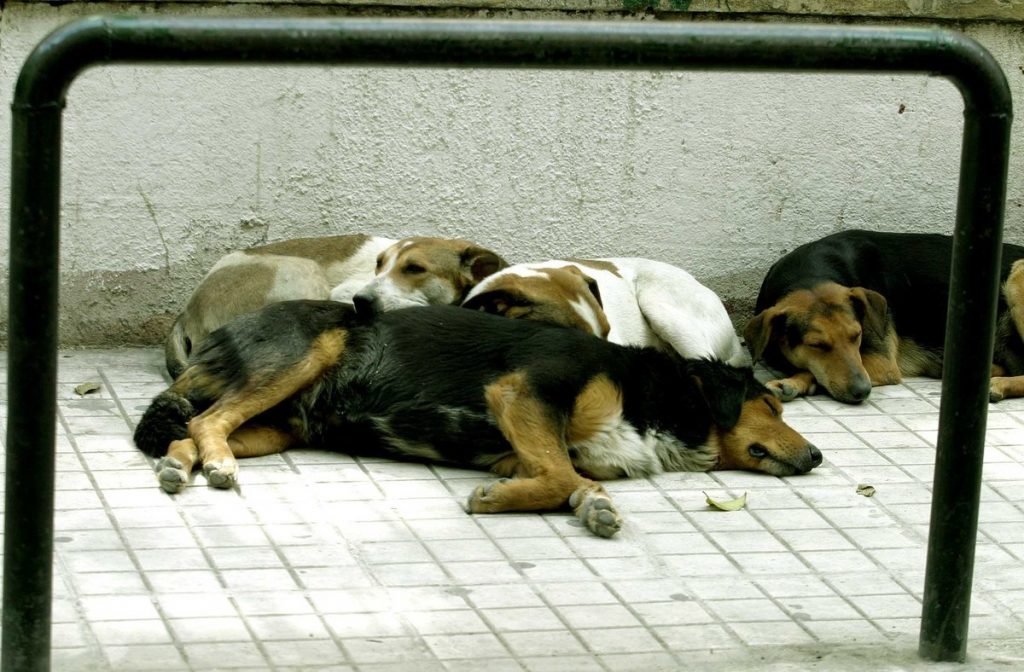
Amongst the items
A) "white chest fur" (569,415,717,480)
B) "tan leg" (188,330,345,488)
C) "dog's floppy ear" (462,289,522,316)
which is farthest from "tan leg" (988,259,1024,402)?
"tan leg" (188,330,345,488)

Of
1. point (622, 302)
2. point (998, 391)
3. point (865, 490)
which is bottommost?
point (998, 391)

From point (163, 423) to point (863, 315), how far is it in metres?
3.52

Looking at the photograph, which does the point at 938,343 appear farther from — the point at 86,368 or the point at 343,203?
the point at 86,368

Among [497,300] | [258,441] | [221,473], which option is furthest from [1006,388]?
[221,473]

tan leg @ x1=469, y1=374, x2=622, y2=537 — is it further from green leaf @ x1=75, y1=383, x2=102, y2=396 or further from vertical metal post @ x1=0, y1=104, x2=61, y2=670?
vertical metal post @ x1=0, y1=104, x2=61, y2=670

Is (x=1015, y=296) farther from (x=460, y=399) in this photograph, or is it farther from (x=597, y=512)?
(x=597, y=512)

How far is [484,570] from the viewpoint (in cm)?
501

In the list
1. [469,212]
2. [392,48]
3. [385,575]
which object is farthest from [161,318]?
[392,48]

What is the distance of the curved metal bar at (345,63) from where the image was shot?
327 cm

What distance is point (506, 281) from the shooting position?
6.91 meters

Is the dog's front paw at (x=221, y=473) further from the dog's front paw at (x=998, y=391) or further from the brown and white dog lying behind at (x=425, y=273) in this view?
the dog's front paw at (x=998, y=391)

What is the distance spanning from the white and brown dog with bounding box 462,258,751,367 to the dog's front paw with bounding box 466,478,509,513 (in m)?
1.34

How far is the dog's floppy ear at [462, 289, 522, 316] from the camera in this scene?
6836mm

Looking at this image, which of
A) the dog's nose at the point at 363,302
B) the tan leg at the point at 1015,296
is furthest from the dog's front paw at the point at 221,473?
the tan leg at the point at 1015,296
